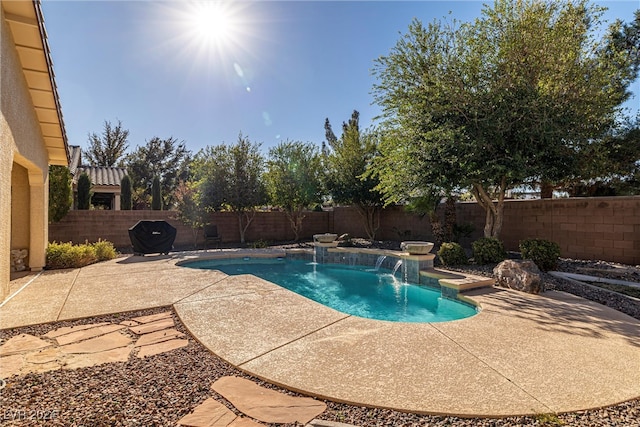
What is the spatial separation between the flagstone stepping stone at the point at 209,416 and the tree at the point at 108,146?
30916 millimetres

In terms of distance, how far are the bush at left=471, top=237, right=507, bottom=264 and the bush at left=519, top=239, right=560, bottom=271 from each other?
2.12 ft

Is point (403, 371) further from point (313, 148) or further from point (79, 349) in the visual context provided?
point (313, 148)

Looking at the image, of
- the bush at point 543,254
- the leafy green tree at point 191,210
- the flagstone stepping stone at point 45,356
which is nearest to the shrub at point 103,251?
the leafy green tree at point 191,210

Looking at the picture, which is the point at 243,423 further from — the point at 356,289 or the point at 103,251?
the point at 103,251

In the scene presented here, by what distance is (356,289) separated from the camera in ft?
25.5

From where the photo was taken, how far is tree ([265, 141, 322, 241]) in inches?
603

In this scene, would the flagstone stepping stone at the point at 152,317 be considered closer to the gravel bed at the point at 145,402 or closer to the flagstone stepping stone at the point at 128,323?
the flagstone stepping stone at the point at 128,323

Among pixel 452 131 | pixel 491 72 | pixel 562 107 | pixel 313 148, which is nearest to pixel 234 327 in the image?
pixel 452 131

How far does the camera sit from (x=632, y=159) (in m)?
11.2

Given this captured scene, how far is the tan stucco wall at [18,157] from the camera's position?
14.9 feet

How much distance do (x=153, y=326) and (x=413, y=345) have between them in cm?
311

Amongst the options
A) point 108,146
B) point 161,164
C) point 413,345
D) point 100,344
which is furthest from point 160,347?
point 108,146

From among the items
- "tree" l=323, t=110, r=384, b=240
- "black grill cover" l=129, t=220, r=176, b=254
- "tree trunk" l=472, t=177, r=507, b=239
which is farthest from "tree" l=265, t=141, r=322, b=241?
"tree trunk" l=472, t=177, r=507, b=239

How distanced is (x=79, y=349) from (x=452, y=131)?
8.13 m
